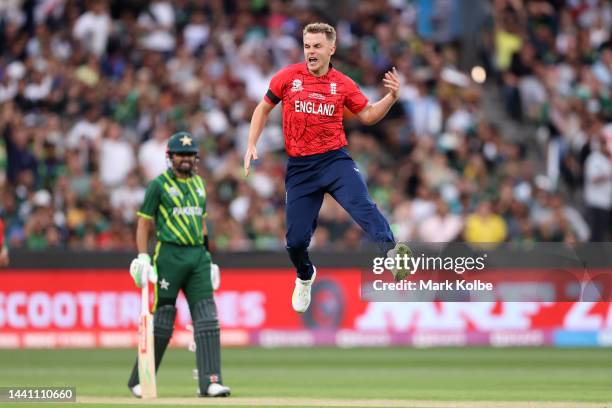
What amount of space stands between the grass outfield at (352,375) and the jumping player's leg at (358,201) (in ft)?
6.23

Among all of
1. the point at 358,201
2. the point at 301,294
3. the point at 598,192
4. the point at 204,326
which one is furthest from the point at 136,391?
the point at 598,192

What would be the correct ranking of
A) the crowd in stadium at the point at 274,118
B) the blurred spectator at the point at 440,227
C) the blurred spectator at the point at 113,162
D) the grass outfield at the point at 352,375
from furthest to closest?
the blurred spectator at the point at 113,162, the crowd in stadium at the point at 274,118, the blurred spectator at the point at 440,227, the grass outfield at the point at 352,375

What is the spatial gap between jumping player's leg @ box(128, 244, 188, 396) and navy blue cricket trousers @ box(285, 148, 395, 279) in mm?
1979

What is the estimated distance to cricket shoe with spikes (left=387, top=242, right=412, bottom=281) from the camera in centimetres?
1277

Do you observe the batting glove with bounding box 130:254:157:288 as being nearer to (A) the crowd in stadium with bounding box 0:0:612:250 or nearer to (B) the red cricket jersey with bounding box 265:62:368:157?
(B) the red cricket jersey with bounding box 265:62:368:157

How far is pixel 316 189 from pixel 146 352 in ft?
9.05

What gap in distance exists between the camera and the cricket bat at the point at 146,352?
14953mm

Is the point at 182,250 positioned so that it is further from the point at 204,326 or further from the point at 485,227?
the point at 485,227

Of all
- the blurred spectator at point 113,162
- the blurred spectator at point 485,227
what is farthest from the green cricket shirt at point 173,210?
the blurred spectator at point 113,162

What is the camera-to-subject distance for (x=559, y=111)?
26.3m

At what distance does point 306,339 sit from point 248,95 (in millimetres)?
4846

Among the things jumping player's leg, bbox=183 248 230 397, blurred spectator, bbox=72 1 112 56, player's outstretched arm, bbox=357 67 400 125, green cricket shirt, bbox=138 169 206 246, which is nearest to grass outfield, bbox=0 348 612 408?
jumping player's leg, bbox=183 248 230 397

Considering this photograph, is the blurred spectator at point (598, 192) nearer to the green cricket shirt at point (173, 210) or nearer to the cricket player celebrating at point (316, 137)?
the green cricket shirt at point (173, 210)

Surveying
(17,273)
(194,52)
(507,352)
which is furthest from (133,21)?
(507,352)
